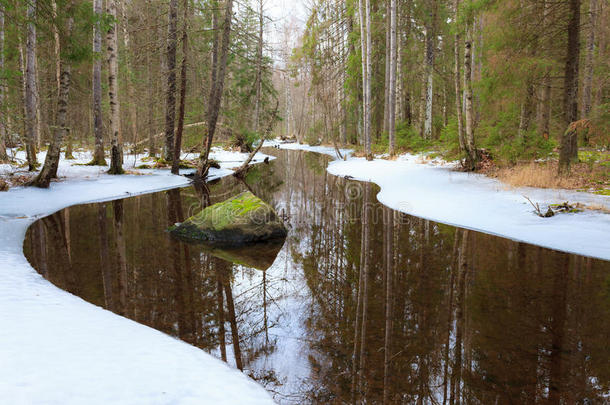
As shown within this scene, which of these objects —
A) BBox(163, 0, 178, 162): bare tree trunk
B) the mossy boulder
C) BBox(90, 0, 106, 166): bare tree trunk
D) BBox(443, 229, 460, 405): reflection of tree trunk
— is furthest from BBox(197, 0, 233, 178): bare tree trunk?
BBox(443, 229, 460, 405): reflection of tree trunk

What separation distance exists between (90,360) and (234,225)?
4.76 m

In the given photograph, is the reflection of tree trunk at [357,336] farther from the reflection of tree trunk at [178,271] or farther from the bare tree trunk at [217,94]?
the bare tree trunk at [217,94]

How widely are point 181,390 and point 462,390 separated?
7.23ft

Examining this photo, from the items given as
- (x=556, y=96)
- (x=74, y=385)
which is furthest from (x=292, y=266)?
(x=556, y=96)

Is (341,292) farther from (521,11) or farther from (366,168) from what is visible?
(366,168)

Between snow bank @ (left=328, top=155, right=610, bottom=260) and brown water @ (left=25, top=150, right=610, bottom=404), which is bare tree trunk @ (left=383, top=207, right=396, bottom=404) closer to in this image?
brown water @ (left=25, top=150, right=610, bottom=404)

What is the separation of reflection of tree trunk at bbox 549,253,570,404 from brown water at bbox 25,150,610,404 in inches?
0.6

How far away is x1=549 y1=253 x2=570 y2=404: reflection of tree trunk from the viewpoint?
293 cm

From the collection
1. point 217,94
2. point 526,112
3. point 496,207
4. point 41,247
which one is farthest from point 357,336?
point 217,94

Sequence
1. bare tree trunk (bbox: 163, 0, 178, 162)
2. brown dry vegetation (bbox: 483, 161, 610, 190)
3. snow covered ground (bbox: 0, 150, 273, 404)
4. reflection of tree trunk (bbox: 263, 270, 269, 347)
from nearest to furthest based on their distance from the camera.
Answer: snow covered ground (bbox: 0, 150, 273, 404)
reflection of tree trunk (bbox: 263, 270, 269, 347)
brown dry vegetation (bbox: 483, 161, 610, 190)
bare tree trunk (bbox: 163, 0, 178, 162)

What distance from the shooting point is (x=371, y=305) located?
4.50 meters

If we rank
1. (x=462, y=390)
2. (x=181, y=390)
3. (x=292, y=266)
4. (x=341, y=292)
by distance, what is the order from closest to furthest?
(x=181, y=390), (x=462, y=390), (x=341, y=292), (x=292, y=266)

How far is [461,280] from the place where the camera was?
525cm

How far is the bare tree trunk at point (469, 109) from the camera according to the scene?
12750 millimetres
